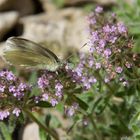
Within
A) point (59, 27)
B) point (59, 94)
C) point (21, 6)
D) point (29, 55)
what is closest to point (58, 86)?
point (59, 94)

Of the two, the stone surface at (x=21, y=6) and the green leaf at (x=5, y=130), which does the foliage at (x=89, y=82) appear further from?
the stone surface at (x=21, y=6)

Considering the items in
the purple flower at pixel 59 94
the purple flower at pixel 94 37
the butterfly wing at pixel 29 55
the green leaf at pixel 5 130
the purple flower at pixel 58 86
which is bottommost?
the green leaf at pixel 5 130

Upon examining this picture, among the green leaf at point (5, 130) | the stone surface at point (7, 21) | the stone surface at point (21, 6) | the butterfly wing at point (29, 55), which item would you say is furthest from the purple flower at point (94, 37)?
the stone surface at point (21, 6)

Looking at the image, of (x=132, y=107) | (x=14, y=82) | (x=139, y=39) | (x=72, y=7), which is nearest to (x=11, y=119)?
(x=14, y=82)

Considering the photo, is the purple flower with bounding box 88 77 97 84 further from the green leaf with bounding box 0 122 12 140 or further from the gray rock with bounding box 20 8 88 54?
the gray rock with bounding box 20 8 88 54

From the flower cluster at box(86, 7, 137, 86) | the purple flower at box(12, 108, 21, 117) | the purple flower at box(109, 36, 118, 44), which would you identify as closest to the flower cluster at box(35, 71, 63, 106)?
the purple flower at box(12, 108, 21, 117)

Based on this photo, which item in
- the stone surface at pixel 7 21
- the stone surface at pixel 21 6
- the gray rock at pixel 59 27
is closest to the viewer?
the gray rock at pixel 59 27
